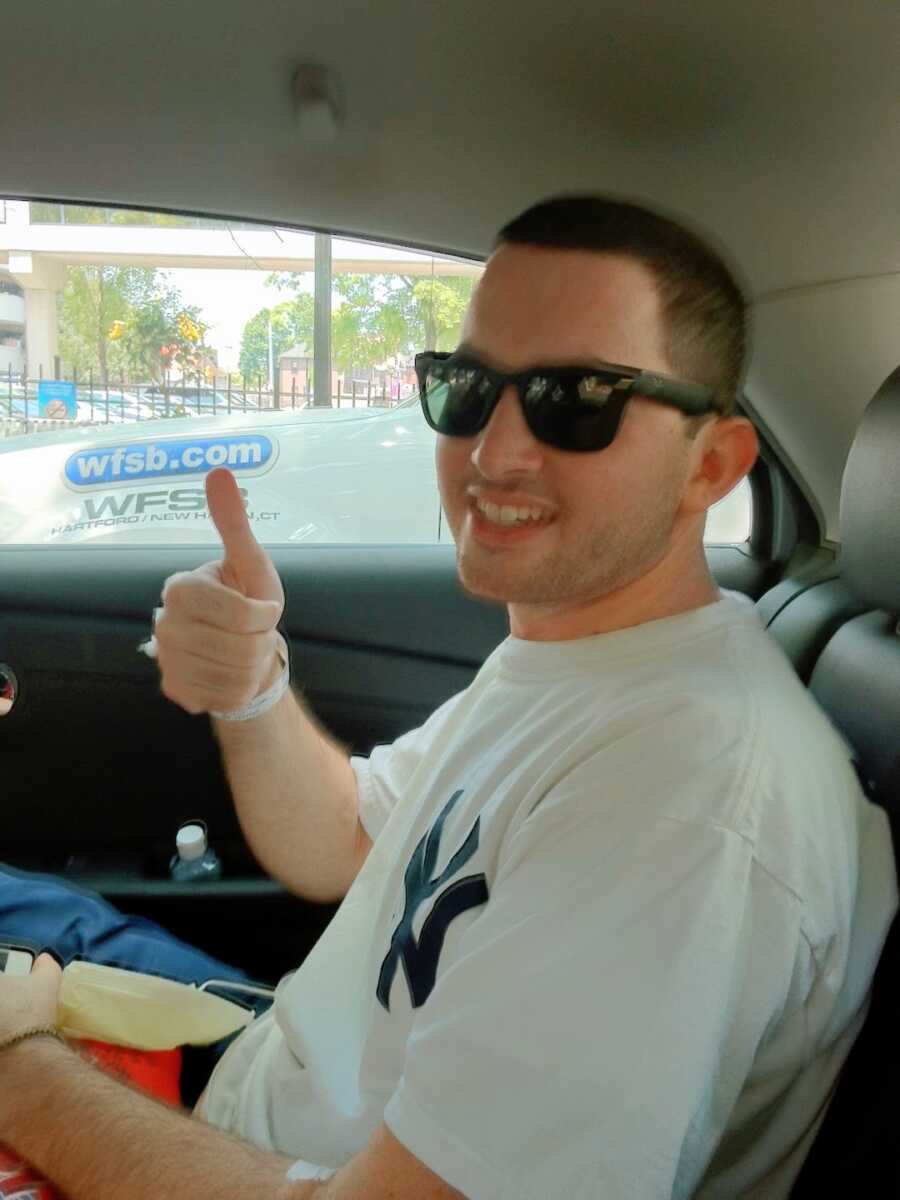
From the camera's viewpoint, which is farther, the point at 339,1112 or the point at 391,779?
the point at 391,779

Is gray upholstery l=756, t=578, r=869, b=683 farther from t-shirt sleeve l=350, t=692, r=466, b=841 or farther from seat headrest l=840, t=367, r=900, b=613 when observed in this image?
t-shirt sleeve l=350, t=692, r=466, b=841

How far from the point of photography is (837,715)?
132 cm

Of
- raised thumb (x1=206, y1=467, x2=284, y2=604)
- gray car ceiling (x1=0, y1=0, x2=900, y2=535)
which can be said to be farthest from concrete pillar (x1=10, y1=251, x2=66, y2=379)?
raised thumb (x1=206, y1=467, x2=284, y2=604)

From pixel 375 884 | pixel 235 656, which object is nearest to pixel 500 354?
pixel 235 656

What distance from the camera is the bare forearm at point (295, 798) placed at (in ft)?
4.92

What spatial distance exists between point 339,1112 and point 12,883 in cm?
80

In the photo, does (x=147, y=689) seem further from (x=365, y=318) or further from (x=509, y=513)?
(x=509, y=513)

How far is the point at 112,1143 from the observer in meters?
1.01

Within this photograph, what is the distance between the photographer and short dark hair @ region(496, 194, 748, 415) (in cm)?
116

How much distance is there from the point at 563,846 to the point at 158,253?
161cm

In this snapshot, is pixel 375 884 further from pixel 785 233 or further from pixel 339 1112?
pixel 785 233

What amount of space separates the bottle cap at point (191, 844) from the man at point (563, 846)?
621 millimetres

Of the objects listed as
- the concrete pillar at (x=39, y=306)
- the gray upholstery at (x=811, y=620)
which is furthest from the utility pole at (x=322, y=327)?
the gray upholstery at (x=811, y=620)

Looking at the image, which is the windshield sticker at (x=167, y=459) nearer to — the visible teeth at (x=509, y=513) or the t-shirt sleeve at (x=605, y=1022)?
the visible teeth at (x=509, y=513)
